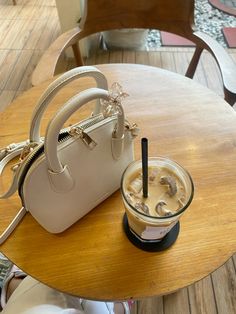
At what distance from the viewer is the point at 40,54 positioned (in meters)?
2.38

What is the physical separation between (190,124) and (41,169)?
475 mm

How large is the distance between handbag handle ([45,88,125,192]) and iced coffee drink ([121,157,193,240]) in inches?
2.7

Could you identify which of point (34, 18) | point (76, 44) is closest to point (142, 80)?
point (76, 44)

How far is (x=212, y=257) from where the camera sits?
55cm

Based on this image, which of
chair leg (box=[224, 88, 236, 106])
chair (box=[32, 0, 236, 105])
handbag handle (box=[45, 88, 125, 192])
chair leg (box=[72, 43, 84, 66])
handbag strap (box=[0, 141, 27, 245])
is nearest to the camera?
handbag handle (box=[45, 88, 125, 192])

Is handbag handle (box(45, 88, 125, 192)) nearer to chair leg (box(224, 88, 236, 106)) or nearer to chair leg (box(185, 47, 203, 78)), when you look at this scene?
chair leg (box(224, 88, 236, 106))

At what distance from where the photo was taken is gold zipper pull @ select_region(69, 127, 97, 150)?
0.49 metres

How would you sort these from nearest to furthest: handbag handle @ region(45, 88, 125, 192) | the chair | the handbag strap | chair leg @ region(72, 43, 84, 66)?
handbag handle @ region(45, 88, 125, 192) → the handbag strap → the chair → chair leg @ region(72, 43, 84, 66)

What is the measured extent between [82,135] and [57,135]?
0.23 ft

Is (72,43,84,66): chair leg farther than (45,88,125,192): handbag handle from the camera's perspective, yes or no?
Yes

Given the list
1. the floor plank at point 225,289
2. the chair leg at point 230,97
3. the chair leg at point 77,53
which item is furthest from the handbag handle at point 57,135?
the floor plank at point 225,289

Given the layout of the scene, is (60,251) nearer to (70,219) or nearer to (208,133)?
(70,219)

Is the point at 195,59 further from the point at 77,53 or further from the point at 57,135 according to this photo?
the point at 57,135

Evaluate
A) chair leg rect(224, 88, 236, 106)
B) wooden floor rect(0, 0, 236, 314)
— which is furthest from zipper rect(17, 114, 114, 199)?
wooden floor rect(0, 0, 236, 314)
